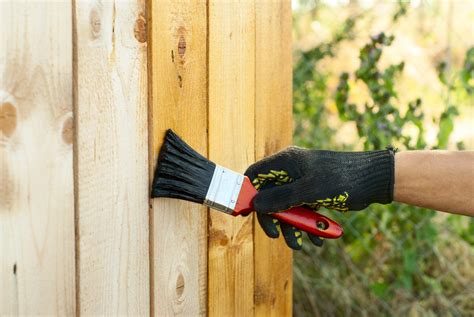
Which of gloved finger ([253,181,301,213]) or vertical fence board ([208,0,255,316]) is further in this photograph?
A: vertical fence board ([208,0,255,316])

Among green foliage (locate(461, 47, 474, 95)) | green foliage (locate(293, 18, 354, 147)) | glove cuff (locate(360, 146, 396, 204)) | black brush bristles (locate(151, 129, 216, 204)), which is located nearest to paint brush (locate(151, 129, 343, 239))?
black brush bristles (locate(151, 129, 216, 204))

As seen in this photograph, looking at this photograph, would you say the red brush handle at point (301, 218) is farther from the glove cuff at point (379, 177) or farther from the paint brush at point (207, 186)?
the glove cuff at point (379, 177)

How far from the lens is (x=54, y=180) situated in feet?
5.12

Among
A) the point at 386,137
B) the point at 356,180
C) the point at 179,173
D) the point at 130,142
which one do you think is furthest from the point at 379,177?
the point at 386,137

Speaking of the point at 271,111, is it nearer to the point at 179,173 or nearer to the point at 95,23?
the point at 179,173

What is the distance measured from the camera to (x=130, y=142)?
5.68 ft

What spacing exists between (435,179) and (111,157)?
87 cm

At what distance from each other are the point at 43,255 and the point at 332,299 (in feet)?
7.51

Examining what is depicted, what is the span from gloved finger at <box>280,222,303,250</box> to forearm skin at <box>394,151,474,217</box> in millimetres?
294

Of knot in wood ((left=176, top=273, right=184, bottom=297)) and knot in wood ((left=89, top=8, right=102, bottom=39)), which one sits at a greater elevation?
knot in wood ((left=89, top=8, right=102, bottom=39))

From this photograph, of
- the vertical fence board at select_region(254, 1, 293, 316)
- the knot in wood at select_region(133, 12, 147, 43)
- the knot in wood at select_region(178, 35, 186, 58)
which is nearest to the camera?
the knot in wood at select_region(133, 12, 147, 43)

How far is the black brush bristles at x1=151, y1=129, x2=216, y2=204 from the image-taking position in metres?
1.78

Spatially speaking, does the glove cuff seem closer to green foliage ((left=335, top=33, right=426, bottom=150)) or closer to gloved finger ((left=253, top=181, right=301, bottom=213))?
gloved finger ((left=253, top=181, right=301, bottom=213))

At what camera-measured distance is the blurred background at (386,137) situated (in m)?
3.30
